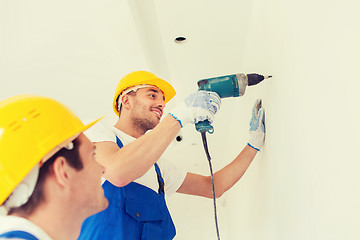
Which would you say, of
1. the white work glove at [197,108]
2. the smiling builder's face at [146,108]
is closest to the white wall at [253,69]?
the white work glove at [197,108]

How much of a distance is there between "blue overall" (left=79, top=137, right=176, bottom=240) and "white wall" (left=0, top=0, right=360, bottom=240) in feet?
1.95

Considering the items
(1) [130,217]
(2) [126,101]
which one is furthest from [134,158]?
(2) [126,101]

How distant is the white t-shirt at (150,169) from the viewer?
1.61 metres

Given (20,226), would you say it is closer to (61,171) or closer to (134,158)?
(61,171)

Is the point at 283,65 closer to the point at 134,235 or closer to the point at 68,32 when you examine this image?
the point at 134,235

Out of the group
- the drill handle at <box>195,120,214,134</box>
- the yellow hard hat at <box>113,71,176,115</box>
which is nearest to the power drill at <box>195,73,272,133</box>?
the drill handle at <box>195,120,214,134</box>

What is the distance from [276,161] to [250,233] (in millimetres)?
1055

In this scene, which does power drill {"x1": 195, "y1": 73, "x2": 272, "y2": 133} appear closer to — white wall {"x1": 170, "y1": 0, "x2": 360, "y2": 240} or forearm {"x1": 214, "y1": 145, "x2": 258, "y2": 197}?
white wall {"x1": 170, "y1": 0, "x2": 360, "y2": 240}

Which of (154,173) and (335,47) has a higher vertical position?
(335,47)

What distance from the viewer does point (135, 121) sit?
77.6 inches

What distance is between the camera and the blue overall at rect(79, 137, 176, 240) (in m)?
1.48

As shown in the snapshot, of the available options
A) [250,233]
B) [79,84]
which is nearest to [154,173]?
[250,233]

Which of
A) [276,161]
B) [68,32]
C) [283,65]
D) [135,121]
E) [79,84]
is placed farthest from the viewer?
[79,84]

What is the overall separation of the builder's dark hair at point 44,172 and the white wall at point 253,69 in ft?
2.56
